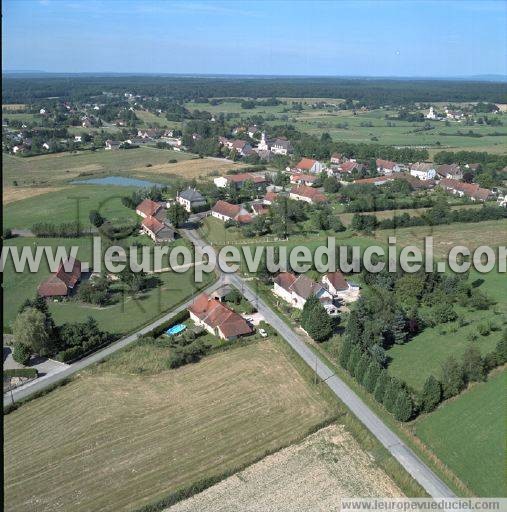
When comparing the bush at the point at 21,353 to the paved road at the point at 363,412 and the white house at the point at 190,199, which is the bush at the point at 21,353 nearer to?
the paved road at the point at 363,412

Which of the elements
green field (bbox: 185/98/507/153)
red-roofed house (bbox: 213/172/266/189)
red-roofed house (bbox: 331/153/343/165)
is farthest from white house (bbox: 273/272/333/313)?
green field (bbox: 185/98/507/153)

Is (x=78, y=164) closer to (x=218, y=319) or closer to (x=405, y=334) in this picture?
(x=218, y=319)

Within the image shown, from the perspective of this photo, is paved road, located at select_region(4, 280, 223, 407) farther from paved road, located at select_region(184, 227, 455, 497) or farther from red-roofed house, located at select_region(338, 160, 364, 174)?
red-roofed house, located at select_region(338, 160, 364, 174)

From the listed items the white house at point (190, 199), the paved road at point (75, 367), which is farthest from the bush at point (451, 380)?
the white house at point (190, 199)

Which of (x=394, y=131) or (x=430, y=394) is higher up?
(x=394, y=131)

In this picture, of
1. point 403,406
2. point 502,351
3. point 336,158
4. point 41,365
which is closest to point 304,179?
point 336,158
